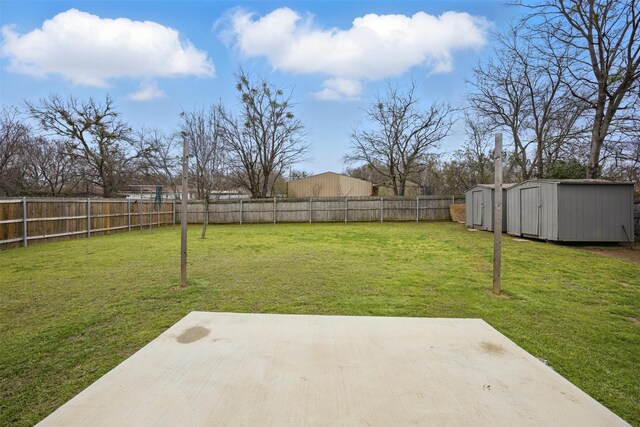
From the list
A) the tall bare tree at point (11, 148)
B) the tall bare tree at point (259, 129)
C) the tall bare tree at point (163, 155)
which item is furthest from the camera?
the tall bare tree at point (163, 155)

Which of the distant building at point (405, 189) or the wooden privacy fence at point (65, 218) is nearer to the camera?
the wooden privacy fence at point (65, 218)

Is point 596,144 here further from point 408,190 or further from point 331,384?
point 408,190

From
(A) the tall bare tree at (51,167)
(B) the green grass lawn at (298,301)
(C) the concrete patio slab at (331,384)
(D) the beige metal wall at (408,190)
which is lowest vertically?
(B) the green grass lawn at (298,301)

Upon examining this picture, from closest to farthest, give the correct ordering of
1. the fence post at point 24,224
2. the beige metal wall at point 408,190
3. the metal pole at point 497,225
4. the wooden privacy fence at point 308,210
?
the metal pole at point 497,225, the fence post at point 24,224, the wooden privacy fence at point 308,210, the beige metal wall at point 408,190

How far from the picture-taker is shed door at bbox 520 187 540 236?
8.64 m

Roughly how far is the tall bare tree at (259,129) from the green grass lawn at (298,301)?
46.0 ft

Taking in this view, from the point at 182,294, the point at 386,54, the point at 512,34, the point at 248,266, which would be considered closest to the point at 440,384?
the point at 182,294

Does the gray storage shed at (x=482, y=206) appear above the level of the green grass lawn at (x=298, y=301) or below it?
above

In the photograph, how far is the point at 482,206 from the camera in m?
11.4

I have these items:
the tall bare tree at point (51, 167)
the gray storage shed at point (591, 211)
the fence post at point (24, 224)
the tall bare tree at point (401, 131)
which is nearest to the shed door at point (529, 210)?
the gray storage shed at point (591, 211)

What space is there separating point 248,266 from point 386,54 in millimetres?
9382

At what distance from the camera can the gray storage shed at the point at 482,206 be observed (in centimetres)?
1054

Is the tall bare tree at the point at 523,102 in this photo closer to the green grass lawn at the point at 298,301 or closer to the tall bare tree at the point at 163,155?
the green grass lawn at the point at 298,301

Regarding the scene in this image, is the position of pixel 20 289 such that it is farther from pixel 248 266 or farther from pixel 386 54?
pixel 386 54
